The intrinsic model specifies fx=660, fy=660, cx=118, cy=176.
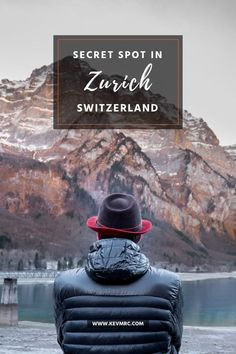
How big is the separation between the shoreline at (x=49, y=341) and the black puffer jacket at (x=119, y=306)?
2123 centimetres

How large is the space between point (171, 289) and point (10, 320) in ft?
123

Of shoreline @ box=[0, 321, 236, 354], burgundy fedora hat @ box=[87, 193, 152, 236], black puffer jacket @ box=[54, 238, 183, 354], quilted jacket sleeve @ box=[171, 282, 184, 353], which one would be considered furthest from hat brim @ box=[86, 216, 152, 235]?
shoreline @ box=[0, 321, 236, 354]

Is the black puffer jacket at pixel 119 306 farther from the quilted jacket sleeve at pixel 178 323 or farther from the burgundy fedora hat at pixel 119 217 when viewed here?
the burgundy fedora hat at pixel 119 217

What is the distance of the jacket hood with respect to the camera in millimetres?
3002

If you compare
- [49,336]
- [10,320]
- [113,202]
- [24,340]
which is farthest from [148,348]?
[10,320]

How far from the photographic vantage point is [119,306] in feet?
10.00

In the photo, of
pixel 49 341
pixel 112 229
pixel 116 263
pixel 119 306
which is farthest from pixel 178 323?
pixel 49 341

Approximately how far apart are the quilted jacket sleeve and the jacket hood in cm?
22

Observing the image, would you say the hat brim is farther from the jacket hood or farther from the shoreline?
the shoreline

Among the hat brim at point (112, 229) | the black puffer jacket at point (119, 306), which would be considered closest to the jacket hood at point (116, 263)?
the black puffer jacket at point (119, 306)

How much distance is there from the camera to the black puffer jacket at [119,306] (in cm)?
298

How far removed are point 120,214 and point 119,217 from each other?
0.02 m

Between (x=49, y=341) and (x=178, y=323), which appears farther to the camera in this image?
(x=49, y=341)

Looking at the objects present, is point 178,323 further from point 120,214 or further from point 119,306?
point 120,214
